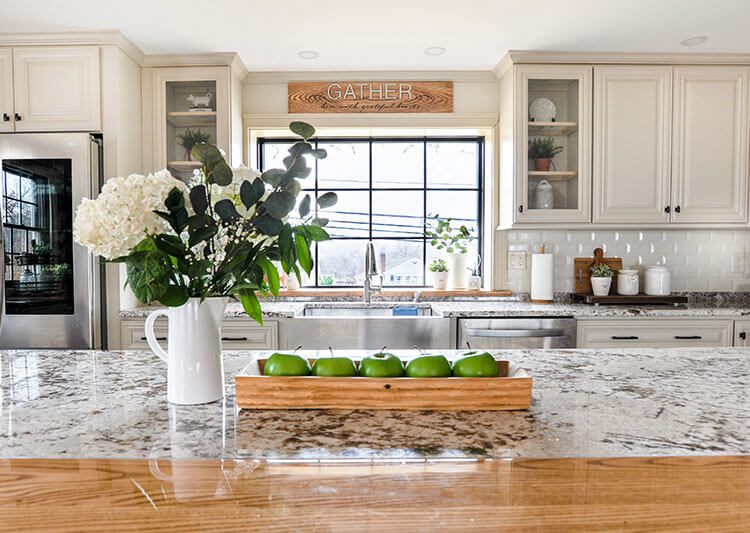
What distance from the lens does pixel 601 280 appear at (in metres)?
3.53

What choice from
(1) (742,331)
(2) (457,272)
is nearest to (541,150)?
(2) (457,272)

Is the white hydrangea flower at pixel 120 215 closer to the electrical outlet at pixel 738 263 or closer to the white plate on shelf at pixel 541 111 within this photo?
the white plate on shelf at pixel 541 111

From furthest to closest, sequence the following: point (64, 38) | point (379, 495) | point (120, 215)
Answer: point (64, 38) → point (120, 215) → point (379, 495)

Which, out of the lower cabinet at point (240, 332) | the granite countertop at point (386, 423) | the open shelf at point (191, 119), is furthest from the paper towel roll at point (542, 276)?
the open shelf at point (191, 119)

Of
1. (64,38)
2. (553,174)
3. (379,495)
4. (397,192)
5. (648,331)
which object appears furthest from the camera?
(397,192)

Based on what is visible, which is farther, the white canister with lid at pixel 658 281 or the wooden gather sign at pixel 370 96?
the wooden gather sign at pixel 370 96

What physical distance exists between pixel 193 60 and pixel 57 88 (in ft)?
2.65

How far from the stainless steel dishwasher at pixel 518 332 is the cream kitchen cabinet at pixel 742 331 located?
0.96 m

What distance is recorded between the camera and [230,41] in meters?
3.21

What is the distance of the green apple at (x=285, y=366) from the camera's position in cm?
109

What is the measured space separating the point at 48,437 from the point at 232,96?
115 inches

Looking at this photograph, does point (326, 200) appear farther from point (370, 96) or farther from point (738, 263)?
point (738, 263)

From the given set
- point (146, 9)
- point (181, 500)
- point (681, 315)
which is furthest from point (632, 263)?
point (181, 500)

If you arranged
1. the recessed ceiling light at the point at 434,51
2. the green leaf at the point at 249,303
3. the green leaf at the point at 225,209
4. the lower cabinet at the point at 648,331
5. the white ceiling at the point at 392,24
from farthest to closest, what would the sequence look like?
the recessed ceiling light at the point at 434,51, the lower cabinet at the point at 648,331, the white ceiling at the point at 392,24, the green leaf at the point at 249,303, the green leaf at the point at 225,209
